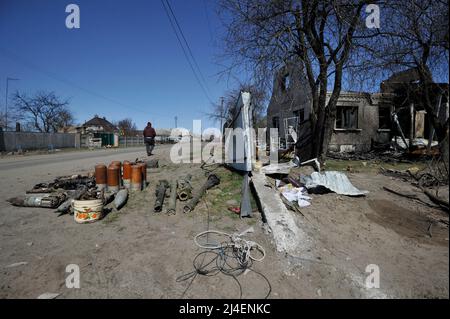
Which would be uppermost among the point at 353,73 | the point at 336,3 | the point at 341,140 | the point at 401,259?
the point at 336,3

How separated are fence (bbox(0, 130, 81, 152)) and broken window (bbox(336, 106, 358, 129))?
2622 cm

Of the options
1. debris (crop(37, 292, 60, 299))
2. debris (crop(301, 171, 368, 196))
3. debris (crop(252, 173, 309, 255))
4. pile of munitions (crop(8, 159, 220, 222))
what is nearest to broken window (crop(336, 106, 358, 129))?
debris (crop(301, 171, 368, 196))

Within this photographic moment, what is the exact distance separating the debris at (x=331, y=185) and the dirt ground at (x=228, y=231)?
196 mm

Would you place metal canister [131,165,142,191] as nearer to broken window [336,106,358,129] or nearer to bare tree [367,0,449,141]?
bare tree [367,0,449,141]

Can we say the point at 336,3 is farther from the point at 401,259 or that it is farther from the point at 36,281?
the point at 36,281

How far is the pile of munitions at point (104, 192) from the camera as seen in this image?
15.8 feet

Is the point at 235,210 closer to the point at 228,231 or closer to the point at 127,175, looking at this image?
the point at 228,231

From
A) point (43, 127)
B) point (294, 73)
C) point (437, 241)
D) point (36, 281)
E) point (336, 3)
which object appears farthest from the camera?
point (43, 127)

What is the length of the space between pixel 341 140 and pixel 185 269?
1420 centimetres

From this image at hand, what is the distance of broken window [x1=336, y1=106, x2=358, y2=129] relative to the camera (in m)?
14.8

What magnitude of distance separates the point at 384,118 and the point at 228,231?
51.5 feet

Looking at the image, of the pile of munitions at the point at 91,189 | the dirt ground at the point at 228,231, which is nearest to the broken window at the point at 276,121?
the pile of munitions at the point at 91,189
